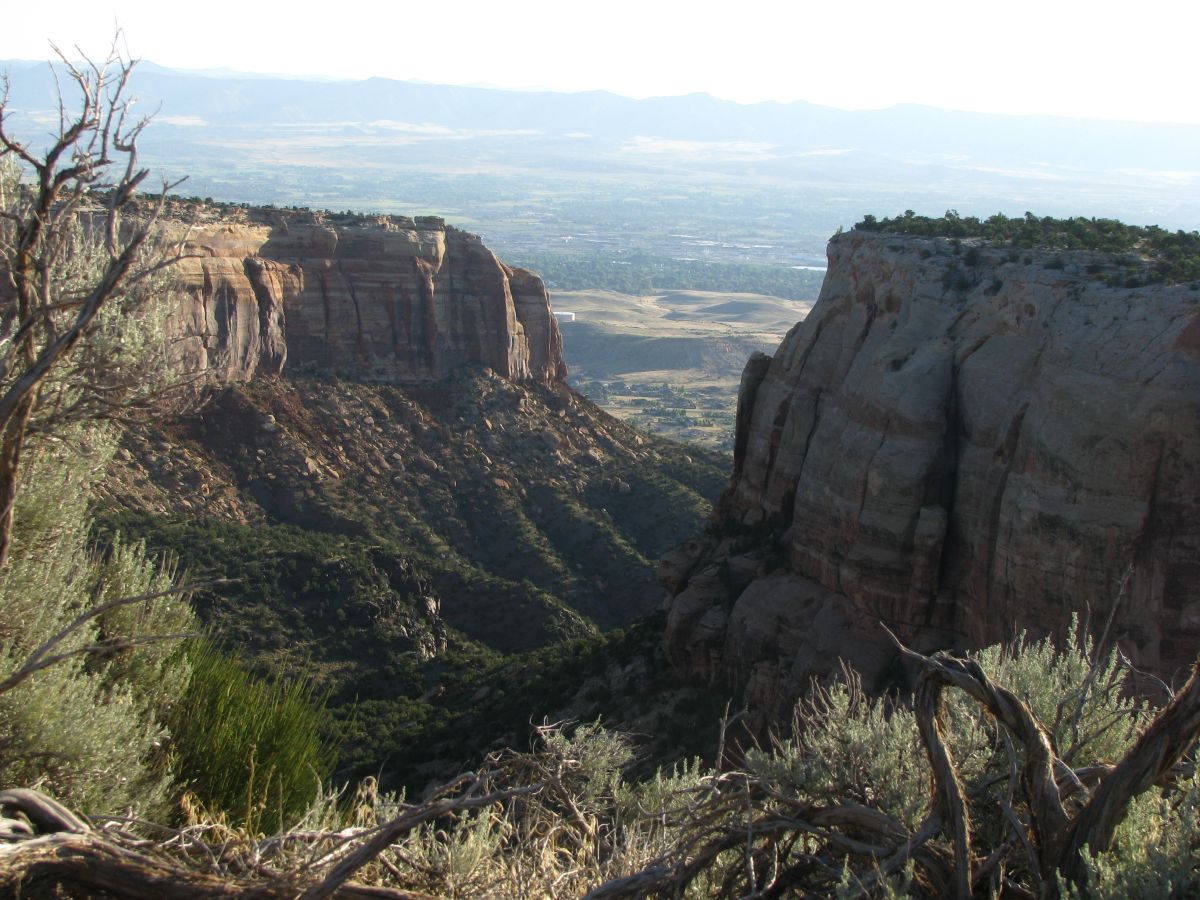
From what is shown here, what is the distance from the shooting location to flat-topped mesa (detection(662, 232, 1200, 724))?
65.0ft

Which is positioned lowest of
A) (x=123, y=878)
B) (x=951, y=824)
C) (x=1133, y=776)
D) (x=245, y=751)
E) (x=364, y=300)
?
(x=245, y=751)

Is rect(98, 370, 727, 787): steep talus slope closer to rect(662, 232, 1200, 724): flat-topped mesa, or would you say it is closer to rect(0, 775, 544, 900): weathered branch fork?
rect(662, 232, 1200, 724): flat-topped mesa

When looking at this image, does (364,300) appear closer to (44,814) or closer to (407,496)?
(407,496)

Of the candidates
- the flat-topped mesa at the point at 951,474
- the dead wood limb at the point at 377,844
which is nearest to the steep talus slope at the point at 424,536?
the flat-topped mesa at the point at 951,474

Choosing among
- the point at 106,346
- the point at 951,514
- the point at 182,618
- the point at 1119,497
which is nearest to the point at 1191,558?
the point at 1119,497

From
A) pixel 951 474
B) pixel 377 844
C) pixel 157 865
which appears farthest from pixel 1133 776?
pixel 951 474

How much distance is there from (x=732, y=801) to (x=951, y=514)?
53.8 feet

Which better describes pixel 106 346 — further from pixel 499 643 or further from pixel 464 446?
pixel 464 446

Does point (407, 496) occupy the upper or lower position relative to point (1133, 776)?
lower

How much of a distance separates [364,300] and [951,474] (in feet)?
118

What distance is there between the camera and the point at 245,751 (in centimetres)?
1114

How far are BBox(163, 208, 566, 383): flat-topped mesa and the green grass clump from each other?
1393 inches

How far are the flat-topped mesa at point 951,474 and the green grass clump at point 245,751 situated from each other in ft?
41.9

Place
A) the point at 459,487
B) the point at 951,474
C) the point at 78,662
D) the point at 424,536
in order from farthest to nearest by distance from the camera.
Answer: the point at 459,487 → the point at 424,536 → the point at 951,474 → the point at 78,662
